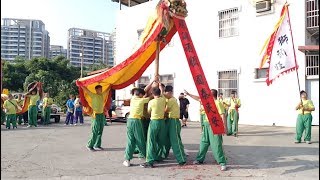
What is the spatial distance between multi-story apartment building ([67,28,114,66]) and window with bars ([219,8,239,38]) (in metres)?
34.5

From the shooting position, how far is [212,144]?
7.58m

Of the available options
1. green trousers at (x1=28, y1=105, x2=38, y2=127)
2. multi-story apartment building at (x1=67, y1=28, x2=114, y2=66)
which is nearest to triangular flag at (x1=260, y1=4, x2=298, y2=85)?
green trousers at (x1=28, y1=105, x2=38, y2=127)

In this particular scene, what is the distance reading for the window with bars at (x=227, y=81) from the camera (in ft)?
57.2

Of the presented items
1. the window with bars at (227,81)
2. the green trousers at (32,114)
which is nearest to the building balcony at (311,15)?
the window with bars at (227,81)

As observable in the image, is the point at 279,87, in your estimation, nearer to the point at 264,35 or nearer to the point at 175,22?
the point at 264,35

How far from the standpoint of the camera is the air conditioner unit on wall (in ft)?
53.3

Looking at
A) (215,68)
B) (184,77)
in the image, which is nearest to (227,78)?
(215,68)

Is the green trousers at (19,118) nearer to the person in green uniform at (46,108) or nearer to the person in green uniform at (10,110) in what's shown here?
the person in green uniform at (46,108)

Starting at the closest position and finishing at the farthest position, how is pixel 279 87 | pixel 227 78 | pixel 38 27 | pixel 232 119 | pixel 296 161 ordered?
1. pixel 296 161
2. pixel 232 119
3. pixel 279 87
4. pixel 227 78
5. pixel 38 27

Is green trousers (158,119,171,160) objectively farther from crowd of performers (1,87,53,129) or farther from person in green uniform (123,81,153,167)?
crowd of performers (1,87,53,129)

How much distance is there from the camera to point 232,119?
12938 mm

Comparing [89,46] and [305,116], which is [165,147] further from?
[89,46]

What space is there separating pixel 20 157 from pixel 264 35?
38.9ft

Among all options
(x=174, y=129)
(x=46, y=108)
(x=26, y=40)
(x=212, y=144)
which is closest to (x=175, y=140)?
(x=174, y=129)
